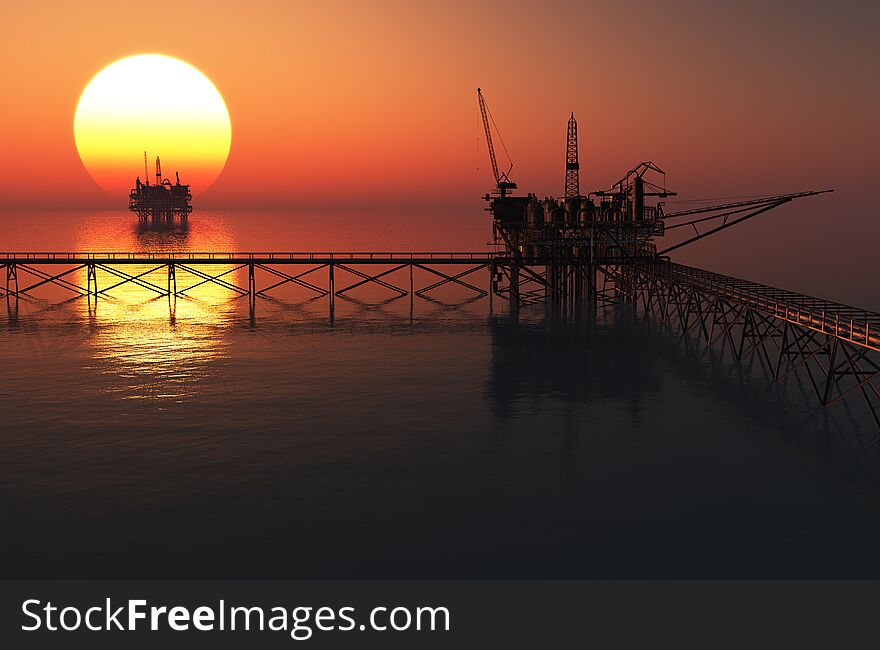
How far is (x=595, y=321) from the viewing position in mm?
83875

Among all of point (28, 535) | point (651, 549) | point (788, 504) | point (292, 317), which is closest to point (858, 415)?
point (788, 504)

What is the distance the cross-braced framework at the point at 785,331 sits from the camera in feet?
147

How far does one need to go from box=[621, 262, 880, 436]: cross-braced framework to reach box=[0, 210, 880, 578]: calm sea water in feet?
7.68

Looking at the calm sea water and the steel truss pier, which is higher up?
the steel truss pier

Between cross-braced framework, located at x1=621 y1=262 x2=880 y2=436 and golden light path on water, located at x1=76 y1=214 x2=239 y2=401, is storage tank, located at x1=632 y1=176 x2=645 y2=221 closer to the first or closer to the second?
cross-braced framework, located at x1=621 y1=262 x2=880 y2=436

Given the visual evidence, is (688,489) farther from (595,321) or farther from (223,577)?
(595,321)

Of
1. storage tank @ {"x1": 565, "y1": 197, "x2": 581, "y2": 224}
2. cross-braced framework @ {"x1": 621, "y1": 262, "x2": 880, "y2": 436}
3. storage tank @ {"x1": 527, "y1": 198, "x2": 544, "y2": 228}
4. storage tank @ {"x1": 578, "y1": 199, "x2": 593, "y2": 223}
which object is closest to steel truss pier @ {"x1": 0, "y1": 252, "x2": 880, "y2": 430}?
cross-braced framework @ {"x1": 621, "y1": 262, "x2": 880, "y2": 436}

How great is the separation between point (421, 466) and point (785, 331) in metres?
27.4

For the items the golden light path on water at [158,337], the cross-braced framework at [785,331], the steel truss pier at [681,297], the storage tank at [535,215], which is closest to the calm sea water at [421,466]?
the golden light path on water at [158,337]

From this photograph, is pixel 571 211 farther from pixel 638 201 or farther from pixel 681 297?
pixel 681 297

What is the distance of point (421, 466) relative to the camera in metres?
37.4

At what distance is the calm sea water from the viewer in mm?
28109

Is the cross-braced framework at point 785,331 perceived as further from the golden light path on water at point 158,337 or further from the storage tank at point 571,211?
the golden light path on water at point 158,337

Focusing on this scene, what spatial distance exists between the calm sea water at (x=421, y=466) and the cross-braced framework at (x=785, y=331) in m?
2.34
